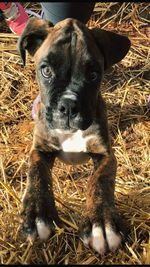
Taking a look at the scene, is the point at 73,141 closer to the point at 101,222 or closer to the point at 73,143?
the point at 73,143

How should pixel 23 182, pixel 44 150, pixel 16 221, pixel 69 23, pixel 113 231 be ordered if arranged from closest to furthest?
pixel 113 231 < pixel 16 221 < pixel 69 23 < pixel 44 150 < pixel 23 182

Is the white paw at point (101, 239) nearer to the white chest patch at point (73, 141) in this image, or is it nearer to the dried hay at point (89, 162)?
the dried hay at point (89, 162)

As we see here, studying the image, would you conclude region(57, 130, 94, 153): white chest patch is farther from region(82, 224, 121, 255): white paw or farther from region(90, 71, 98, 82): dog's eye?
region(82, 224, 121, 255): white paw

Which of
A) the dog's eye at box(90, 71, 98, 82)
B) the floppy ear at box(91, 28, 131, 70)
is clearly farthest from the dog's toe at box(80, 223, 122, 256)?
the floppy ear at box(91, 28, 131, 70)

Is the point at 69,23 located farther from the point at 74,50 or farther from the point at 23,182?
the point at 23,182

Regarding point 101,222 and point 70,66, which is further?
point 70,66

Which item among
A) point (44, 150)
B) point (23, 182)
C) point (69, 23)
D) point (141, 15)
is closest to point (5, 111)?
point (23, 182)

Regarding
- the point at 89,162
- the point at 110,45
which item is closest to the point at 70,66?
the point at 110,45
